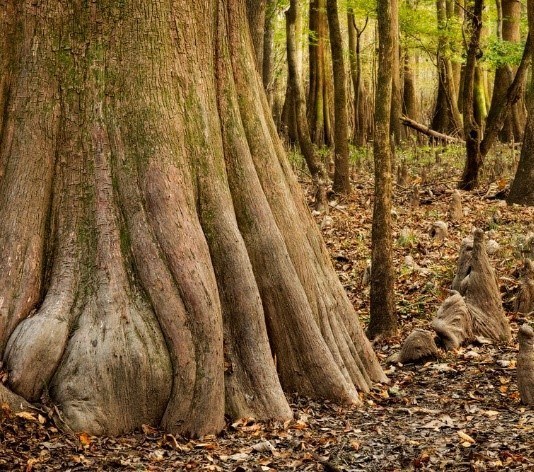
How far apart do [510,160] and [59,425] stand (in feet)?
47.4

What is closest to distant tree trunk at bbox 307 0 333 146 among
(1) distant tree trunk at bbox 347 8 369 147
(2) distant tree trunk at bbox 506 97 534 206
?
(1) distant tree trunk at bbox 347 8 369 147

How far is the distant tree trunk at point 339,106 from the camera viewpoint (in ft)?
48.0

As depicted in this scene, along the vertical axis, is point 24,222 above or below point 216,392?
above

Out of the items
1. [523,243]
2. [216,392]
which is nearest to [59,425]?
[216,392]

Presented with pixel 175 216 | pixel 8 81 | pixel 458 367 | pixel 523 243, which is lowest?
pixel 458 367

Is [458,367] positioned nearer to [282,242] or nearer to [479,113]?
[282,242]

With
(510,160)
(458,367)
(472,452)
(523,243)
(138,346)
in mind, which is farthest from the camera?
(510,160)

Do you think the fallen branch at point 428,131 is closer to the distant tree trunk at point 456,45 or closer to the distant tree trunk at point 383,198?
the distant tree trunk at point 456,45

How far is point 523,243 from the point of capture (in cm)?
1012

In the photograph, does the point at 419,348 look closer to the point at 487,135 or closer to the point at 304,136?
the point at 487,135

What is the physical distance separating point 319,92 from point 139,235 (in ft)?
67.6

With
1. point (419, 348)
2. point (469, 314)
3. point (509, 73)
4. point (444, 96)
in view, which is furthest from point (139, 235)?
point (444, 96)

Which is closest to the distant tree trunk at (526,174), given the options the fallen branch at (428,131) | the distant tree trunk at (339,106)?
the distant tree trunk at (339,106)

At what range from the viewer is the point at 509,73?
18328 mm
